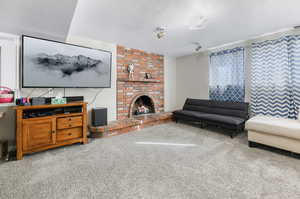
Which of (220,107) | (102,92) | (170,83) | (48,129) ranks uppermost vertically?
(170,83)

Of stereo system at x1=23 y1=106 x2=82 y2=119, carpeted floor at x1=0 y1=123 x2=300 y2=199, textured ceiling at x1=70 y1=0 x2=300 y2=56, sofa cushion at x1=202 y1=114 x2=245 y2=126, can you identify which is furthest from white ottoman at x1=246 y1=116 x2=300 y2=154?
stereo system at x1=23 y1=106 x2=82 y2=119

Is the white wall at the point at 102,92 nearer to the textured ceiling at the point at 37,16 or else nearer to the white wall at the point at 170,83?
the textured ceiling at the point at 37,16

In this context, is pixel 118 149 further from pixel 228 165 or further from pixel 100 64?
pixel 100 64

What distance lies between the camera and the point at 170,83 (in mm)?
5074

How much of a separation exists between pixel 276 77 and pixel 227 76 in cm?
102

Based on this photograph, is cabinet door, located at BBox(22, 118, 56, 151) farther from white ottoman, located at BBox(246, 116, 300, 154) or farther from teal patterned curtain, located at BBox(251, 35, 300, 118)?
teal patterned curtain, located at BBox(251, 35, 300, 118)

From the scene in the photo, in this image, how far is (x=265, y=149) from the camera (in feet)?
7.65

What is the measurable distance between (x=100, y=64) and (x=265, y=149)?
3608mm

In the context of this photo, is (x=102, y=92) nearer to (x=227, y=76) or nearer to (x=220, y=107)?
(x=220, y=107)

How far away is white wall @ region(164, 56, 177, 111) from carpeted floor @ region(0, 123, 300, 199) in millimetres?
2623

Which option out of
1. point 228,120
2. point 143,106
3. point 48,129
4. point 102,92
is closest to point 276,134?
point 228,120

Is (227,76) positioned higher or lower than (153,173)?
higher

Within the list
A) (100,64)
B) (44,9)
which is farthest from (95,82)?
A: (44,9)

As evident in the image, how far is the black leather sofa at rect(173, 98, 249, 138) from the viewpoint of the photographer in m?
2.88
